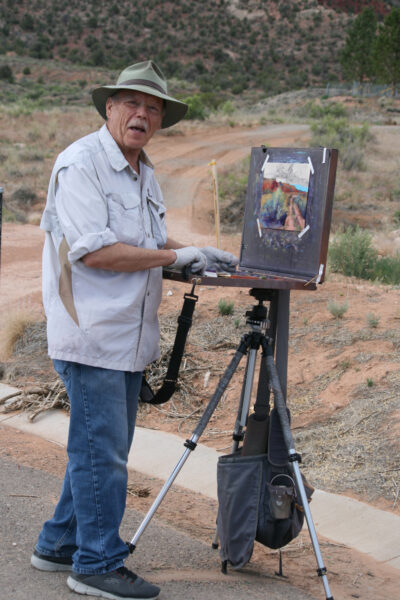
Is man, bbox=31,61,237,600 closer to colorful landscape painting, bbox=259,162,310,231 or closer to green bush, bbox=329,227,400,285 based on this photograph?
colorful landscape painting, bbox=259,162,310,231

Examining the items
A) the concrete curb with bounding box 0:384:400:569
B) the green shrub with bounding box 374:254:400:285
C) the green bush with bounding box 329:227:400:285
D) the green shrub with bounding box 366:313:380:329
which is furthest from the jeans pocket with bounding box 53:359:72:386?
the green bush with bounding box 329:227:400:285

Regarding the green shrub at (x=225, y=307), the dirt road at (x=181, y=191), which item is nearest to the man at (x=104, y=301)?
the green shrub at (x=225, y=307)

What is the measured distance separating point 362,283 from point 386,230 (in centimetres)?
613

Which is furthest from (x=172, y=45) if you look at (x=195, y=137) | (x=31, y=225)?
(x=31, y=225)

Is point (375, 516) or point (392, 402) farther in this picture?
point (392, 402)

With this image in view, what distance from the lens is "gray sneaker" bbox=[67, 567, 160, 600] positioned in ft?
9.90

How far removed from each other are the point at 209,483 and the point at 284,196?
7.26 ft

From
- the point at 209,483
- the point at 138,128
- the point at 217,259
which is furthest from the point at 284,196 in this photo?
the point at 209,483

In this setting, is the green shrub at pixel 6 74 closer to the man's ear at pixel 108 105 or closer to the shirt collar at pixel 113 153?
the man's ear at pixel 108 105

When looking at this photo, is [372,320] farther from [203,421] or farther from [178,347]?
[178,347]

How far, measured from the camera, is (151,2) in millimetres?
72562

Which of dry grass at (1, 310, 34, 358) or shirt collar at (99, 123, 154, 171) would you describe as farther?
dry grass at (1, 310, 34, 358)

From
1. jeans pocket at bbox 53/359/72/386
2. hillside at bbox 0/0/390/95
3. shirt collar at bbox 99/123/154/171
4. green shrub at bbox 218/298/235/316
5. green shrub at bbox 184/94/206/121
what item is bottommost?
green shrub at bbox 218/298/235/316

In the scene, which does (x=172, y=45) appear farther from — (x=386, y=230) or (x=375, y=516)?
(x=375, y=516)
